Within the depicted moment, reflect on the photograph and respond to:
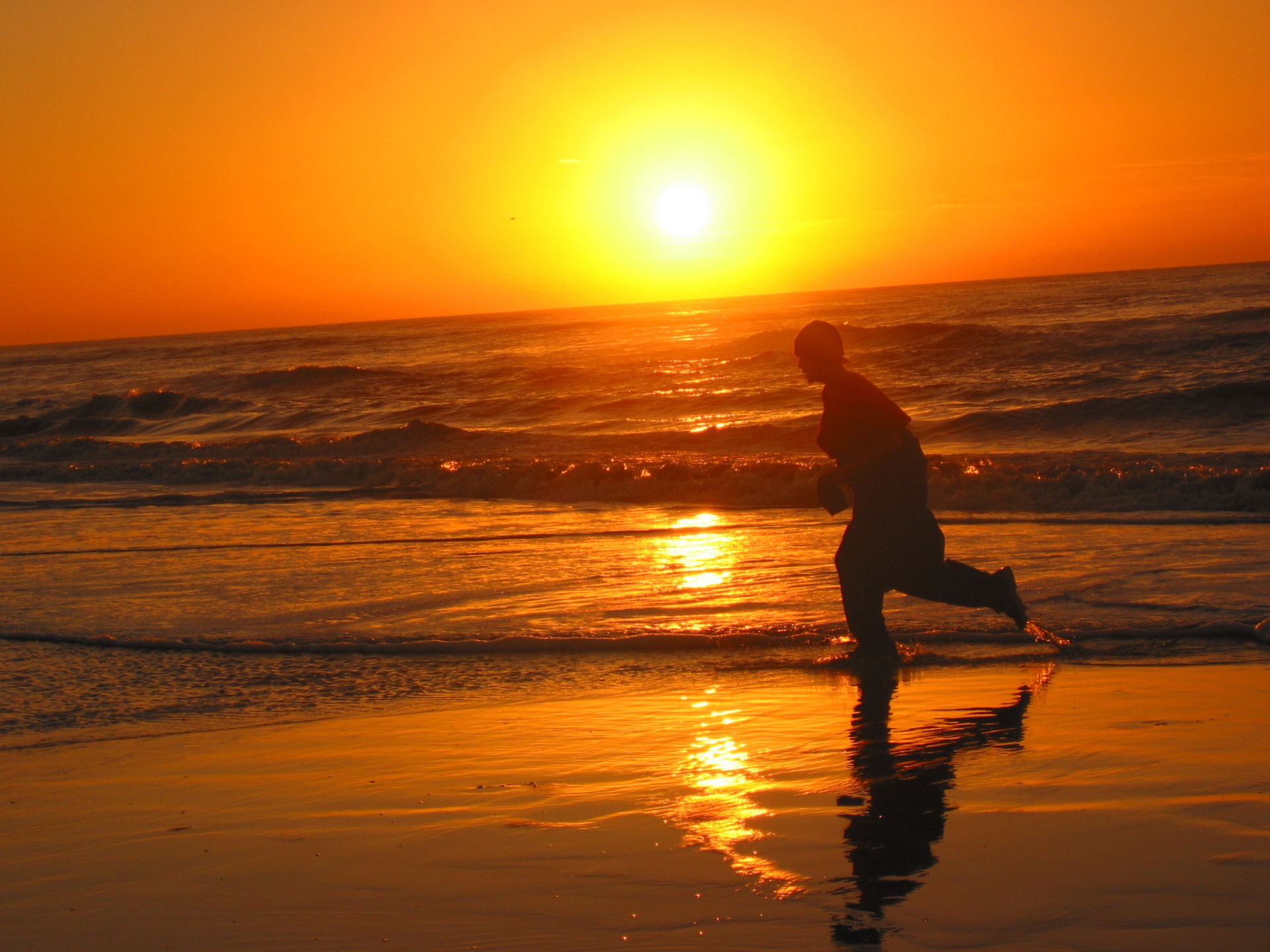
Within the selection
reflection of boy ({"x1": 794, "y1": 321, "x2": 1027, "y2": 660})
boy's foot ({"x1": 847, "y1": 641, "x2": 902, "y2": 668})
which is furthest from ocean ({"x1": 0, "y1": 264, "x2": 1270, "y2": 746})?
reflection of boy ({"x1": 794, "y1": 321, "x2": 1027, "y2": 660})

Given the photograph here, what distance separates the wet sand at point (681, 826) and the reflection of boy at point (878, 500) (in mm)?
510

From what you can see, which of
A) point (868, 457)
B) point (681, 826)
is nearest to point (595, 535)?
point (868, 457)

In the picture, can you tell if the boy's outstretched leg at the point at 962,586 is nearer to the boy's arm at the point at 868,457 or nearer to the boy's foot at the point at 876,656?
the boy's foot at the point at 876,656

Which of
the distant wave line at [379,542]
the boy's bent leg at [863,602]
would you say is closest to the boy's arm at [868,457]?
the boy's bent leg at [863,602]

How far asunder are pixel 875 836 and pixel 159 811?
7.27ft

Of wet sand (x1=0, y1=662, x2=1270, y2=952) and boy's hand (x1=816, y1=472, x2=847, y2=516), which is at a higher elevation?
boy's hand (x1=816, y1=472, x2=847, y2=516)

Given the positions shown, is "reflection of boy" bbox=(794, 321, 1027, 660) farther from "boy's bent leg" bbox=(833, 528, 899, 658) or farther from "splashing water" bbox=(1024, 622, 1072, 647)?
"splashing water" bbox=(1024, 622, 1072, 647)

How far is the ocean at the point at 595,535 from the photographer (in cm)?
582

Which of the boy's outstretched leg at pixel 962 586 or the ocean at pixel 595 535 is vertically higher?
the boy's outstretched leg at pixel 962 586

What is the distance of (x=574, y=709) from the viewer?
5.01 metres

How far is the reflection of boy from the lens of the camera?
5184mm

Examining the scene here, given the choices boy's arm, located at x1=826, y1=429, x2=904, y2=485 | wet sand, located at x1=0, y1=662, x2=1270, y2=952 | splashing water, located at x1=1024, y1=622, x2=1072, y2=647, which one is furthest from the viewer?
splashing water, located at x1=1024, y1=622, x2=1072, y2=647

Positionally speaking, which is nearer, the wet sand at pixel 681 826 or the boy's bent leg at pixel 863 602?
the wet sand at pixel 681 826

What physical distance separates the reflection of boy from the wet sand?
1.67 feet
